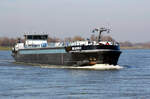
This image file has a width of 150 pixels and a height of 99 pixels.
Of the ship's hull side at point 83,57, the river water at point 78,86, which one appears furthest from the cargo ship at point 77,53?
the river water at point 78,86

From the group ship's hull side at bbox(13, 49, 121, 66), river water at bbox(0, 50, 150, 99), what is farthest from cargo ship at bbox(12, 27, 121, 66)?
river water at bbox(0, 50, 150, 99)

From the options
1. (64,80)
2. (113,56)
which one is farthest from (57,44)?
(64,80)

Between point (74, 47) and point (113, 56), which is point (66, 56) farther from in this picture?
point (113, 56)

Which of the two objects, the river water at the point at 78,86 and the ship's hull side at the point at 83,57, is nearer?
the river water at the point at 78,86

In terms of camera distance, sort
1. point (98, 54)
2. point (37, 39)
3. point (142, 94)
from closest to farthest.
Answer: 1. point (142, 94)
2. point (98, 54)
3. point (37, 39)

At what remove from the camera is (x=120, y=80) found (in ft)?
132

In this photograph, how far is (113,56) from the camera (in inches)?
2035

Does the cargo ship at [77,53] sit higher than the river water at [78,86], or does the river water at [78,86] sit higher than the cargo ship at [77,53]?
the cargo ship at [77,53]

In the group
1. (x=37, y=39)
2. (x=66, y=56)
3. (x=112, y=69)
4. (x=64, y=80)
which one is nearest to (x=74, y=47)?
(x=66, y=56)

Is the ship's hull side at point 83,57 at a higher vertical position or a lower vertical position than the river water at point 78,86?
higher

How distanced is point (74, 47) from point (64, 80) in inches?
511

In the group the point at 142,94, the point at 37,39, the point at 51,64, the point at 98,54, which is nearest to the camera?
the point at 142,94

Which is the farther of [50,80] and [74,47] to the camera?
[74,47]

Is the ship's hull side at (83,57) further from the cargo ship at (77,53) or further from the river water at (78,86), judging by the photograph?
the river water at (78,86)
